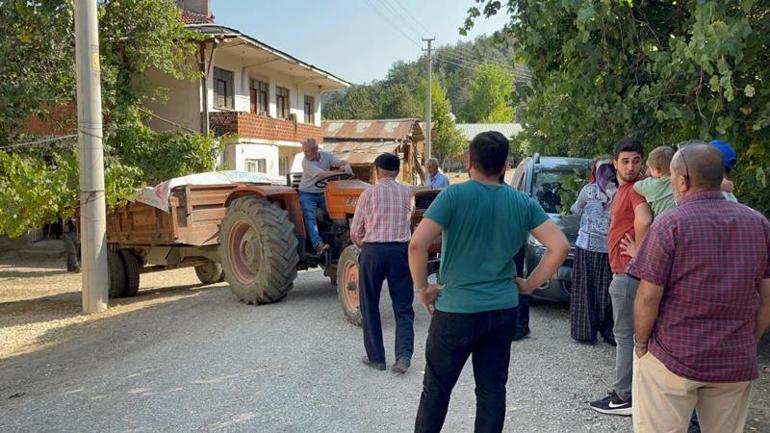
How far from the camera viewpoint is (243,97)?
2172 centimetres

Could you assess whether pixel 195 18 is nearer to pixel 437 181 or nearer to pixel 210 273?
pixel 210 273

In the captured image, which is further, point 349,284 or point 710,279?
point 349,284

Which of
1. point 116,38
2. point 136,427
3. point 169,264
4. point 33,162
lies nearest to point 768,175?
point 136,427

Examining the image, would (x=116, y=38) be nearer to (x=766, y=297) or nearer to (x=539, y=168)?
(x=539, y=168)

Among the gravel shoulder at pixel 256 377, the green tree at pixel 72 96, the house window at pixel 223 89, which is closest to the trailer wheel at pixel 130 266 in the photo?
the green tree at pixel 72 96

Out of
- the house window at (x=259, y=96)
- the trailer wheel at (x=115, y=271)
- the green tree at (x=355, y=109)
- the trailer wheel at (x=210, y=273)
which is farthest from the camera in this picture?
the green tree at (x=355, y=109)

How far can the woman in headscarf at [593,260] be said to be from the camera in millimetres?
5430

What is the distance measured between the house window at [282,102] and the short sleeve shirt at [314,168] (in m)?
17.6

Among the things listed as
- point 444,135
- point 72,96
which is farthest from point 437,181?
point 444,135

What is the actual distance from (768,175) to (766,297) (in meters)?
1.85

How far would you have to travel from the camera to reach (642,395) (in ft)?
9.66

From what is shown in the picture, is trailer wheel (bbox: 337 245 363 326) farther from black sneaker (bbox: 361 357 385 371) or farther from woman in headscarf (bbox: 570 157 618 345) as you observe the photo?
woman in headscarf (bbox: 570 157 618 345)

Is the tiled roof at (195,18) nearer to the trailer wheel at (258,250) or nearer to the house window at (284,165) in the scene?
the house window at (284,165)

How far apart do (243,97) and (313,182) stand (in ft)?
48.9
